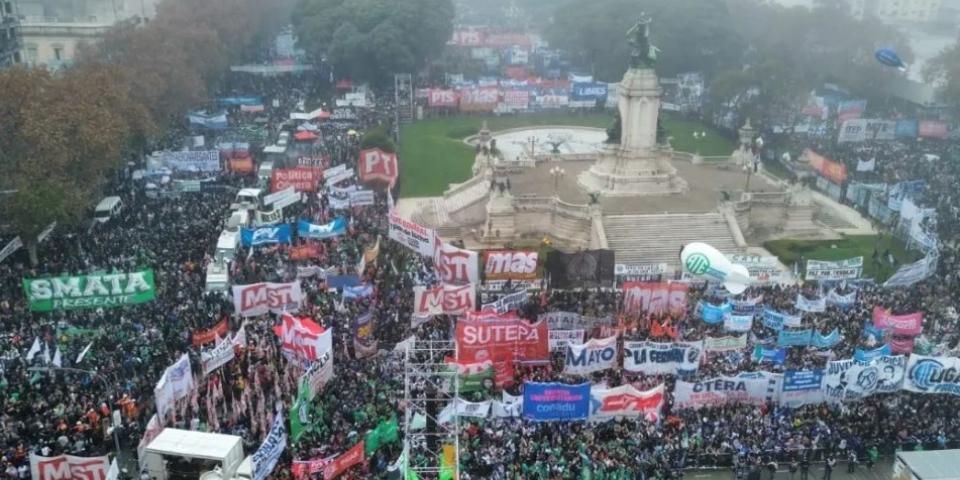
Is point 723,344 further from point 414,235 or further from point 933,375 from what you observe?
point 414,235

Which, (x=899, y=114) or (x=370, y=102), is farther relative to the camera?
(x=370, y=102)

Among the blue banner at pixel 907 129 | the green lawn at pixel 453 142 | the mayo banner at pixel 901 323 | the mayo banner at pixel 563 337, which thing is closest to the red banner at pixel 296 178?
the green lawn at pixel 453 142

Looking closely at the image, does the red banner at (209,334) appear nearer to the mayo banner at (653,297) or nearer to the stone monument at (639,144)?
the mayo banner at (653,297)

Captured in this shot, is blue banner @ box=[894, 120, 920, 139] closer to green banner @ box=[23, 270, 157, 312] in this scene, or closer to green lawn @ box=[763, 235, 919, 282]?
green lawn @ box=[763, 235, 919, 282]

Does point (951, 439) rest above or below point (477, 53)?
below

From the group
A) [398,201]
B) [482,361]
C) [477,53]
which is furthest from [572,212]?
[477,53]

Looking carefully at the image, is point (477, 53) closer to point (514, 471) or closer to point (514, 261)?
point (514, 261)

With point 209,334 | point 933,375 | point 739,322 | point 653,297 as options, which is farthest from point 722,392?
point 209,334
